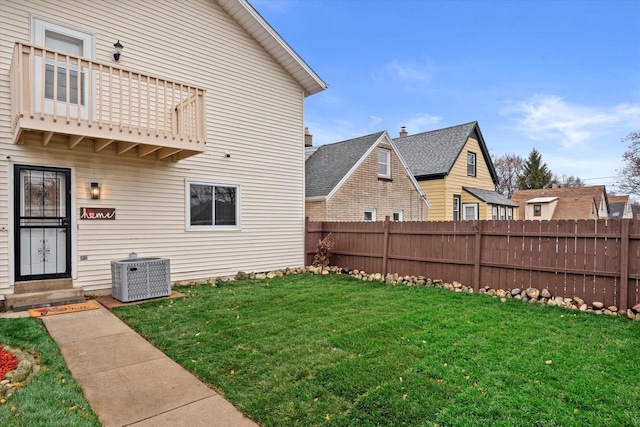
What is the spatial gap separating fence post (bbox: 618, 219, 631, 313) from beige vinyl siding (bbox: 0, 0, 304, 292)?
7074 millimetres

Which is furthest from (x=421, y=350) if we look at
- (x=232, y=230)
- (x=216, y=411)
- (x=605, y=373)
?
(x=232, y=230)

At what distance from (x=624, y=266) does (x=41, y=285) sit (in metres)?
9.77

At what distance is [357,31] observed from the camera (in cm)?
1806

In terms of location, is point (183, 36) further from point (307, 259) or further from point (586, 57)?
point (586, 57)

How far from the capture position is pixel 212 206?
8336mm

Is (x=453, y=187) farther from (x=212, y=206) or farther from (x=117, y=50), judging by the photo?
(x=117, y=50)

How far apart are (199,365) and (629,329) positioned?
5604mm

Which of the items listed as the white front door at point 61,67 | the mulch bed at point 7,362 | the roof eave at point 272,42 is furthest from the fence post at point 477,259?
the white front door at point 61,67

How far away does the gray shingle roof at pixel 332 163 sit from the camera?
41.5ft

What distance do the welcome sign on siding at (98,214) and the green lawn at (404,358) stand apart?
83.2 inches

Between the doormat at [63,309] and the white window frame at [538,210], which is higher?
the white window frame at [538,210]

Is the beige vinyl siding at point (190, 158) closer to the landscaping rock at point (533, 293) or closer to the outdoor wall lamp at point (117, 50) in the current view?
the outdoor wall lamp at point (117, 50)

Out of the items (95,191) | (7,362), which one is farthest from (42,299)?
(7,362)

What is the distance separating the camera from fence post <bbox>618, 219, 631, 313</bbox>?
557 cm
